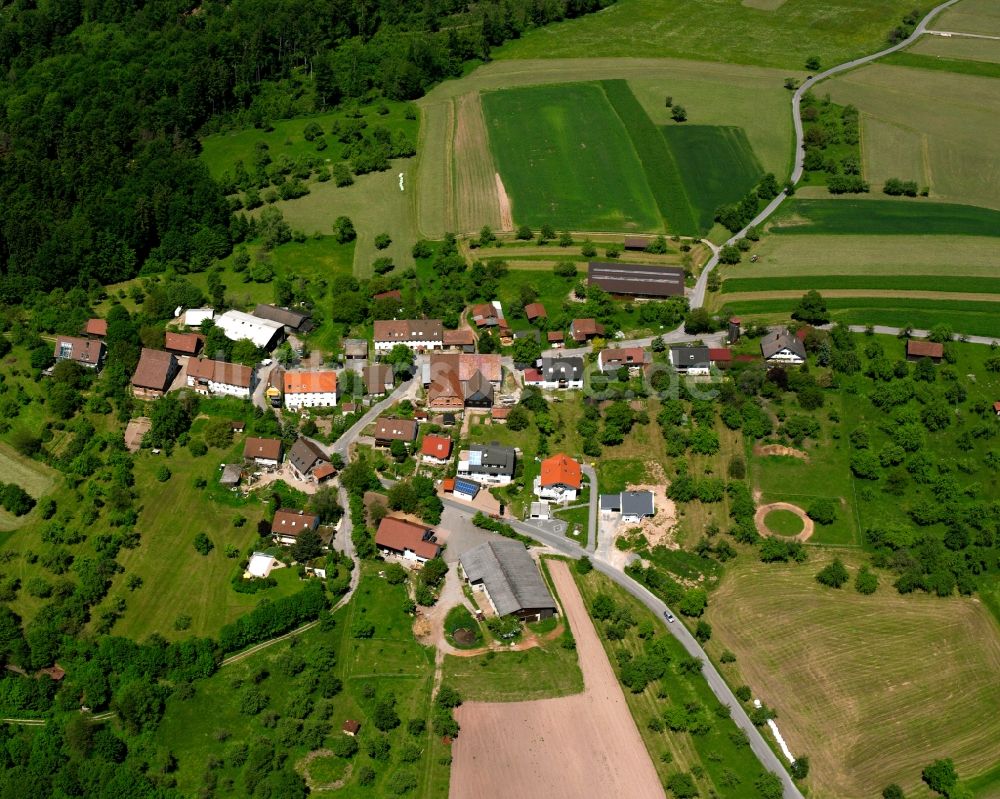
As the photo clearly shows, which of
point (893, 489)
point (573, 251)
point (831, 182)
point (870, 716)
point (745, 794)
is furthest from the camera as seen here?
point (831, 182)

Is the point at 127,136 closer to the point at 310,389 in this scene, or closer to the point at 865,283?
the point at 310,389

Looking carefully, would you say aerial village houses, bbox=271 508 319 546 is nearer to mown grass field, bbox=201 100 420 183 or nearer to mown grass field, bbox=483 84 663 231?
mown grass field, bbox=483 84 663 231

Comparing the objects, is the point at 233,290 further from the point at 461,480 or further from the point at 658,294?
the point at 658,294

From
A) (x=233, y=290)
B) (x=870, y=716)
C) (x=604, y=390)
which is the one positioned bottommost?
(x=870, y=716)

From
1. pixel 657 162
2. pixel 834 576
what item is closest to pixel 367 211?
pixel 657 162

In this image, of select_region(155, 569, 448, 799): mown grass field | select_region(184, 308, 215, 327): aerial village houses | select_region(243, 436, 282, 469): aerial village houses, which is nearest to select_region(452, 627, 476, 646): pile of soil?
select_region(155, 569, 448, 799): mown grass field

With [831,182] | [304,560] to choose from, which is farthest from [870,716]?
[831,182]

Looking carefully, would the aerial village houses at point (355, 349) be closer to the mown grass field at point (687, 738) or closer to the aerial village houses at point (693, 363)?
the aerial village houses at point (693, 363)
